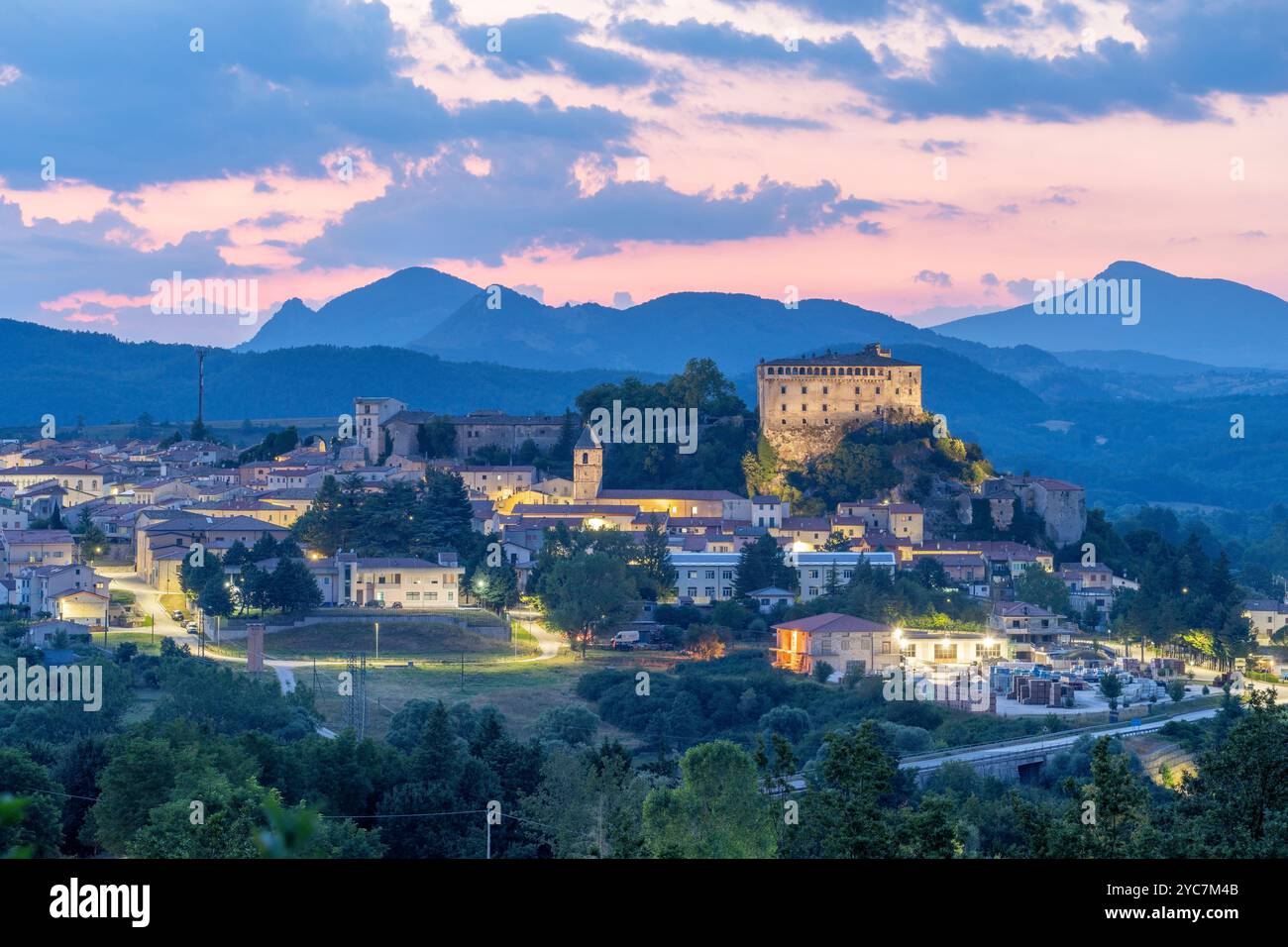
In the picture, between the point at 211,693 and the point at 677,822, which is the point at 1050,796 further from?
the point at 211,693

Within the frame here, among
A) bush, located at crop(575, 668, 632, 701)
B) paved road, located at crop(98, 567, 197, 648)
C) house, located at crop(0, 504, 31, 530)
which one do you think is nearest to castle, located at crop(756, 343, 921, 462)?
bush, located at crop(575, 668, 632, 701)

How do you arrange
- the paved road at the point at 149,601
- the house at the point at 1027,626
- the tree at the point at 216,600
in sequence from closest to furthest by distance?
the paved road at the point at 149,601, the tree at the point at 216,600, the house at the point at 1027,626

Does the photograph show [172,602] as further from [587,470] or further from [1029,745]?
[1029,745]

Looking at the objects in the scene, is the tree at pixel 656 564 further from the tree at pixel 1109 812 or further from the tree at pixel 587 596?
the tree at pixel 1109 812

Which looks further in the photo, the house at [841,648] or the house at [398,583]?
the house at [398,583]

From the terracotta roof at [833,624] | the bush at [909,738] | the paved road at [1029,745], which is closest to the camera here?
the paved road at [1029,745]

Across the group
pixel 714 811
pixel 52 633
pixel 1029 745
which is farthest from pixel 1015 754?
pixel 52 633

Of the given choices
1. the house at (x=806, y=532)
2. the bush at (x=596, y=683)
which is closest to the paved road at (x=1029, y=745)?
the bush at (x=596, y=683)
